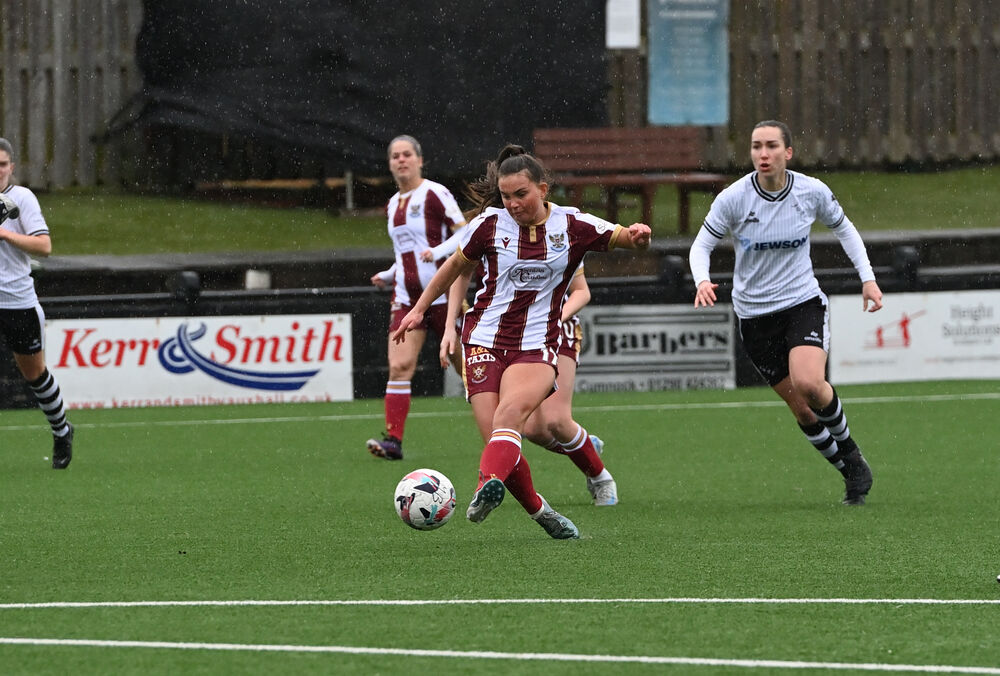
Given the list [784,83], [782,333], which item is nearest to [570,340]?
[782,333]

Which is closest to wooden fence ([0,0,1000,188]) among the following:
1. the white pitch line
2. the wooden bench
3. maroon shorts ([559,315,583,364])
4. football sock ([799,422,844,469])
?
the wooden bench

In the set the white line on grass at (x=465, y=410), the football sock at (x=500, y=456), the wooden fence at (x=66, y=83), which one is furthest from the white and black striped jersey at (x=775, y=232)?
the wooden fence at (x=66, y=83)

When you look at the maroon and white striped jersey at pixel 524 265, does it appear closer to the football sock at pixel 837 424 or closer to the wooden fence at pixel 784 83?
the football sock at pixel 837 424

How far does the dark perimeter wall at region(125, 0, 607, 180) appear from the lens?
18.2m

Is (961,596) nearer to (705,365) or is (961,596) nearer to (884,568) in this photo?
(884,568)

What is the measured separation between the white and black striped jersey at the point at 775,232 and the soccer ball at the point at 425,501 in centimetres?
218

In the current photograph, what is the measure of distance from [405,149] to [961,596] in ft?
19.3

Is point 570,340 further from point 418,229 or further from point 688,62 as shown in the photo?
point 688,62

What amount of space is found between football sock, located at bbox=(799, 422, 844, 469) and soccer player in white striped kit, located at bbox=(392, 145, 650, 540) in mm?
1796

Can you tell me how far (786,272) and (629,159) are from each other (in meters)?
9.78

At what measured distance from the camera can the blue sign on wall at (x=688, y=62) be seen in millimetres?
19859

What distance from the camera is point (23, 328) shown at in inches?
388

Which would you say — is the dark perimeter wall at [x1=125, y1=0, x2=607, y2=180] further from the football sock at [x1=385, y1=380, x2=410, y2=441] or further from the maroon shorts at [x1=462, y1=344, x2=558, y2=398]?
the maroon shorts at [x1=462, y1=344, x2=558, y2=398]

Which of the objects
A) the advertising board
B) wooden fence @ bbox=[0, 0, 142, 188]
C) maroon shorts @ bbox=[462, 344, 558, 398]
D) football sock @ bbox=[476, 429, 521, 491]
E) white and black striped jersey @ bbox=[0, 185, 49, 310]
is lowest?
the advertising board
